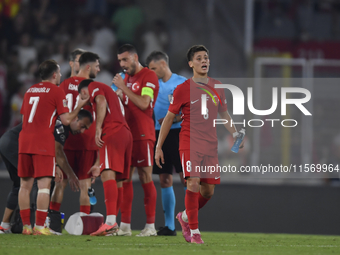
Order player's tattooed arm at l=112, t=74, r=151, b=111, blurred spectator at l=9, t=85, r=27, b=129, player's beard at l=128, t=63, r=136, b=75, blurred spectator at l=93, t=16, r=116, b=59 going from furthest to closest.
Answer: blurred spectator at l=93, t=16, r=116, b=59
blurred spectator at l=9, t=85, r=27, b=129
player's beard at l=128, t=63, r=136, b=75
player's tattooed arm at l=112, t=74, r=151, b=111

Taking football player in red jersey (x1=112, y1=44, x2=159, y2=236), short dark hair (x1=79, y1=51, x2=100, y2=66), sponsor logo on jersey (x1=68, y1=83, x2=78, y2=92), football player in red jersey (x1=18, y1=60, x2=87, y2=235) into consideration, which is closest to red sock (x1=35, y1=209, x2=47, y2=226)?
football player in red jersey (x1=18, y1=60, x2=87, y2=235)

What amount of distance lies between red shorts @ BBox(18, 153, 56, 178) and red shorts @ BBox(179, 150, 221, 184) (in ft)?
4.88

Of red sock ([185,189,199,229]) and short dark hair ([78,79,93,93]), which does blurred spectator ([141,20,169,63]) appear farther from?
red sock ([185,189,199,229])

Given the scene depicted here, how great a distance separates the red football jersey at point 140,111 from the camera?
575cm

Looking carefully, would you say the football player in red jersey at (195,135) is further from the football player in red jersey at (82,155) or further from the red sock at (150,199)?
the football player in red jersey at (82,155)

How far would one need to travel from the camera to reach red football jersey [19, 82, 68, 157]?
17.1 feet

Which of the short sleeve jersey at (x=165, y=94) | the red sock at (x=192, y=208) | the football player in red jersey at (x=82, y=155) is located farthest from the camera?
the short sleeve jersey at (x=165, y=94)

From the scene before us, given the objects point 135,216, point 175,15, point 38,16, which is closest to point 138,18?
point 175,15

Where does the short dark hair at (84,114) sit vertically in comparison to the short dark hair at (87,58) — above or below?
below

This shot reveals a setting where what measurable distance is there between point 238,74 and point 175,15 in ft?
6.82

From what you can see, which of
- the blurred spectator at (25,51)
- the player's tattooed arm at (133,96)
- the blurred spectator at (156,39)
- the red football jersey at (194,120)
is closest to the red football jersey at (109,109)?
the player's tattooed arm at (133,96)

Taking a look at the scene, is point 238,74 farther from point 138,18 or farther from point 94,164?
point 94,164

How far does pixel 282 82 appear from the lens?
9875mm

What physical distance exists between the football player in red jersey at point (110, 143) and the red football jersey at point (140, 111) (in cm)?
30
